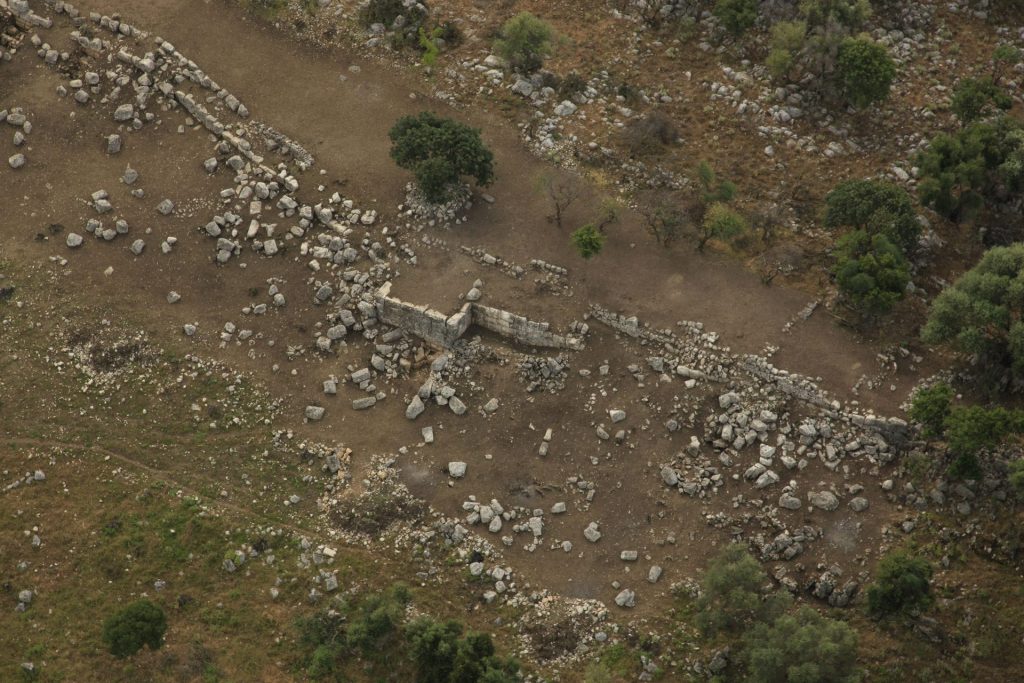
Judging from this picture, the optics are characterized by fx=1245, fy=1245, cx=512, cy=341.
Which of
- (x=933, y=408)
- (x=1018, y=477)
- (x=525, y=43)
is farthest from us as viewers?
(x=525, y=43)

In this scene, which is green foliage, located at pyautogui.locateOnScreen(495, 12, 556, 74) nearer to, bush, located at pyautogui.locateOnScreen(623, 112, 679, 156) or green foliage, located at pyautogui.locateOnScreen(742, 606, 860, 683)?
bush, located at pyautogui.locateOnScreen(623, 112, 679, 156)

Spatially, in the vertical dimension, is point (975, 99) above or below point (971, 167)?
above

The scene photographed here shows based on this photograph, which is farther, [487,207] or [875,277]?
[487,207]

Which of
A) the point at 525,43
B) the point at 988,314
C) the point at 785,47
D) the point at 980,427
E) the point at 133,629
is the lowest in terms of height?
the point at 133,629

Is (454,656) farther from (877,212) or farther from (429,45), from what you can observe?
(429,45)

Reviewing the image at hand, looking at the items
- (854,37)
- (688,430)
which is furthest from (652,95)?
(688,430)

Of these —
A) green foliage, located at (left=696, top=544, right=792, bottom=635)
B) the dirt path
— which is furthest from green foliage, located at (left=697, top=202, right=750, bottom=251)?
green foliage, located at (left=696, top=544, right=792, bottom=635)

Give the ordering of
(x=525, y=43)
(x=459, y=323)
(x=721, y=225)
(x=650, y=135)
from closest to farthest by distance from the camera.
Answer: (x=459, y=323) < (x=721, y=225) < (x=650, y=135) < (x=525, y=43)

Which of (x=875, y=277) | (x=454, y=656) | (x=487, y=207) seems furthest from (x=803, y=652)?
(x=487, y=207)

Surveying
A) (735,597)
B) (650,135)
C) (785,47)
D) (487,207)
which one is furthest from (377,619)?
(785,47)
